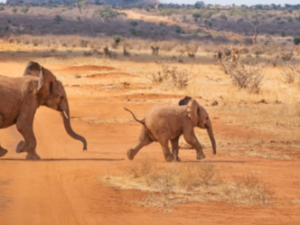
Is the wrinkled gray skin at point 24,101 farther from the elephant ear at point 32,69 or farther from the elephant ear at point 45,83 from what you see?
the elephant ear at point 32,69

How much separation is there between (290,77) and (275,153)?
15.4m

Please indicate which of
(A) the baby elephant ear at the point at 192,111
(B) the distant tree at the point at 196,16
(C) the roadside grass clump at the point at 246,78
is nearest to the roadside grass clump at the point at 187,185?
(A) the baby elephant ear at the point at 192,111

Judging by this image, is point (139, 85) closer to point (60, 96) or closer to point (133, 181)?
point (60, 96)

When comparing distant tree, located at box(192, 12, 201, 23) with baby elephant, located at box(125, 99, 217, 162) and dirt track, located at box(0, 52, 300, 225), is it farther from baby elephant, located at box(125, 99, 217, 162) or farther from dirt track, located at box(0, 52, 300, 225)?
baby elephant, located at box(125, 99, 217, 162)

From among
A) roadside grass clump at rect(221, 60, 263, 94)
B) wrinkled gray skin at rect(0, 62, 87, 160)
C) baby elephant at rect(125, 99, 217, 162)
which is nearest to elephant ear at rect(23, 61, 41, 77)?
wrinkled gray skin at rect(0, 62, 87, 160)

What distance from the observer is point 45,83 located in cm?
1257

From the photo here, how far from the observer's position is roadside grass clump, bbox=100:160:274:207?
9.52 meters

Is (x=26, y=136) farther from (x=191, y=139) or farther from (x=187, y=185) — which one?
(x=187, y=185)

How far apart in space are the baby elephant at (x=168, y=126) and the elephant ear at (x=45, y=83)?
1658 mm

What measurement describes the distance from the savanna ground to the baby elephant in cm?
28

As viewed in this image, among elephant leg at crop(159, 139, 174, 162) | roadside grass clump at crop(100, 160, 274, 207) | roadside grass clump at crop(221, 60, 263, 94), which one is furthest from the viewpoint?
roadside grass clump at crop(221, 60, 263, 94)

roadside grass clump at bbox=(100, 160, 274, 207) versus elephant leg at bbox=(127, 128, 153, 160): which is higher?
roadside grass clump at bbox=(100, 160, 274, 207)

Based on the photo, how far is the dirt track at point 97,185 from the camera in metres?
8.46

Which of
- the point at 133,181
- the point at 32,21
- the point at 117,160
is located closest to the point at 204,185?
the point at 133,181
